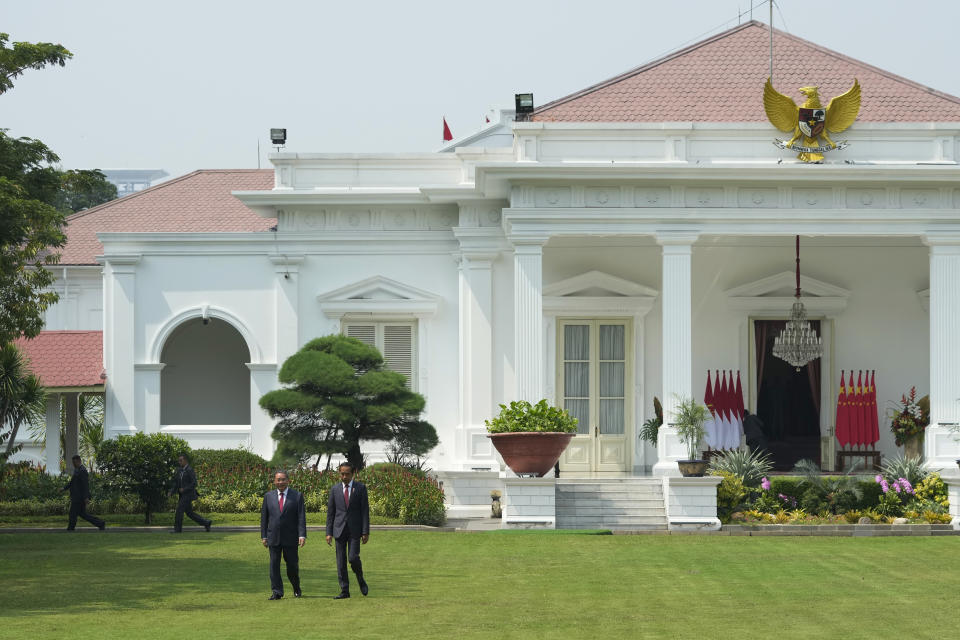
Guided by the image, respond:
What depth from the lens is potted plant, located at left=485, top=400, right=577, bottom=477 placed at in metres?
22.1

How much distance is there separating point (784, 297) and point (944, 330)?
3564 mm

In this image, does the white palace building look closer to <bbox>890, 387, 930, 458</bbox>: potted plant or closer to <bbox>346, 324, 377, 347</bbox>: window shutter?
<bbox>346, 324, 377, 347</bbox>: window shutter

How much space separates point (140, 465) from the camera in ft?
73.0

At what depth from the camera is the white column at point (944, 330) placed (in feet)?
78.1

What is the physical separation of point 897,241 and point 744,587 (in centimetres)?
1366

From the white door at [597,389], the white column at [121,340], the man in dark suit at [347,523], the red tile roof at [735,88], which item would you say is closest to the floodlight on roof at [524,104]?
the red tile roof at [735,88]

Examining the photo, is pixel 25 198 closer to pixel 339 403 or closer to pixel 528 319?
pixel 339 403

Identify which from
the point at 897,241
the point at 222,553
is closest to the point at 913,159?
the point at 897,241

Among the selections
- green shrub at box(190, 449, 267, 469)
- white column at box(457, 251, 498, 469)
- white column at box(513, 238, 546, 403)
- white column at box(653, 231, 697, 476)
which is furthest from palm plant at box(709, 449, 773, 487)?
green shrub at box(190, 449, 267, 469)

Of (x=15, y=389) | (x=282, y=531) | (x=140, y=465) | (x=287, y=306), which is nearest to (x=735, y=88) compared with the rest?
(x=287, y=306)

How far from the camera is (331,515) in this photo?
45.9ft

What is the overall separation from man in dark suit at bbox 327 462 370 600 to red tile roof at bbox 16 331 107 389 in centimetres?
1438

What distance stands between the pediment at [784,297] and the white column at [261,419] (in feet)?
29.2

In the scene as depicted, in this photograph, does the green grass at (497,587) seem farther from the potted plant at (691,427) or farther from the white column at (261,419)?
the white column at (261,419)
